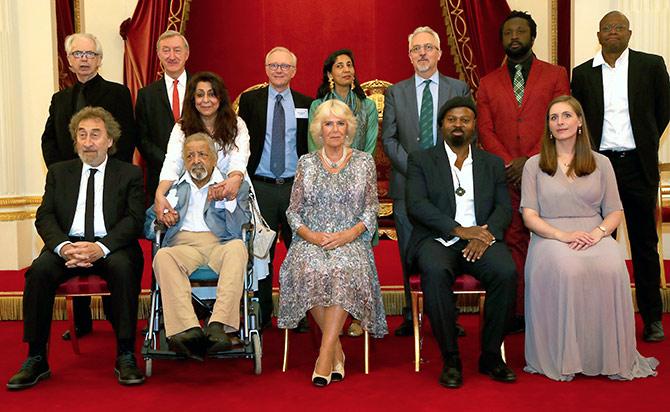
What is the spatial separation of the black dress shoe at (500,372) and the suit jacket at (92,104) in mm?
2678

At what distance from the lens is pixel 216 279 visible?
4.69 metres

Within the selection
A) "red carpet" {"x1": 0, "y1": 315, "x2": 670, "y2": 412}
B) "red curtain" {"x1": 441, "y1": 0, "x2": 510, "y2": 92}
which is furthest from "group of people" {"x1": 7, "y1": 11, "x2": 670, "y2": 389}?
"red curtain" {"x1": 441, "y1": 0, "x2": 510, "y2": 92}

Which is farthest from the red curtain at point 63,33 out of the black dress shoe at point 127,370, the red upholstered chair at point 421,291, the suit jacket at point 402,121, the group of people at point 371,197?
the red upholstered chair at point 421,291

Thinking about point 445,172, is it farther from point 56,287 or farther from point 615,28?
point 56,287

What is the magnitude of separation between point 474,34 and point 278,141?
355 centimetres

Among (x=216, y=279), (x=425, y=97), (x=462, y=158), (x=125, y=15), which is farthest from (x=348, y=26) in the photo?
(x=216, y=279)

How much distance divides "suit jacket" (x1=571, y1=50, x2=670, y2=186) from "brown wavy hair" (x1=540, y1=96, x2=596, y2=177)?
0.53 meters

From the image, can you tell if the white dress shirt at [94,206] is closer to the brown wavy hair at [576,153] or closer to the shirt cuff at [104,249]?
the shirt cuff at [104,249]

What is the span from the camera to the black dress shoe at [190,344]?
4328mm

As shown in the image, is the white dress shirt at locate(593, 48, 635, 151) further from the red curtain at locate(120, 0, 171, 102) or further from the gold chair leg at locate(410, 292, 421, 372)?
the red curtain at locate(120, 0, 171, 102)

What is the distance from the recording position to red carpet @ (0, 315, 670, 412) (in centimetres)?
404

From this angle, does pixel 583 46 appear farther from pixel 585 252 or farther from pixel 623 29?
pixel 585 252

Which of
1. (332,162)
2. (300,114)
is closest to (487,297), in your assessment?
(332,162)

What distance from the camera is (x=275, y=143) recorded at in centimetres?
545
